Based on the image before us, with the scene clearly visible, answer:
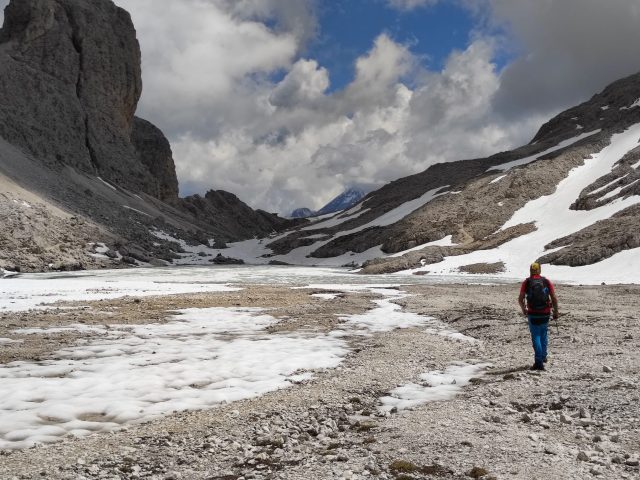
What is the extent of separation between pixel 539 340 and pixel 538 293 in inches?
46.2

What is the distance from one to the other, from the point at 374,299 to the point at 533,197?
50.5m

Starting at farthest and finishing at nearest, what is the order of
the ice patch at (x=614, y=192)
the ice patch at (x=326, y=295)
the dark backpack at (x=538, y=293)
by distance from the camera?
1. the ice patch at (x=614, y=192)
2. the ice patch at (x=326, y=295)
3. the dark backpack at (x=538, y=293)

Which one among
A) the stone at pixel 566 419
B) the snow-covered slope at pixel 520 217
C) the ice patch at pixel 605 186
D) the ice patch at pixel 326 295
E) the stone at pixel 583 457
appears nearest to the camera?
the stone at pixel 583 457

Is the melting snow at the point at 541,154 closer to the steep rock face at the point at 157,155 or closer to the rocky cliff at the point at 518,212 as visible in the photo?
the rocky cliff at the point at 518,212

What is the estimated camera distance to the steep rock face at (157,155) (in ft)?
514

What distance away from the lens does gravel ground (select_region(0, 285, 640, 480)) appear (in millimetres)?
6781

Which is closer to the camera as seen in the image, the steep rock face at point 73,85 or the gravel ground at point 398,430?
the gravel ground at point 398,430

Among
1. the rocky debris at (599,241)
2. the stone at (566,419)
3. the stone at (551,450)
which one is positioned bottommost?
the stone at (551,450)

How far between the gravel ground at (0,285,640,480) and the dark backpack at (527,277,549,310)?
5.12ft

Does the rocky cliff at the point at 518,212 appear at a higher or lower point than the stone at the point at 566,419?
higher

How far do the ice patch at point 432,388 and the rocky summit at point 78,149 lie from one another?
54959 mm

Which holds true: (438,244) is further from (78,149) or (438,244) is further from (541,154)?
(78,149)

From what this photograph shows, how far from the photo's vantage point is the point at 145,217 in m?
97.4

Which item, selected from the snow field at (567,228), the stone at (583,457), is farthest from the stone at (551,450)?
the snow field at (567,228)
